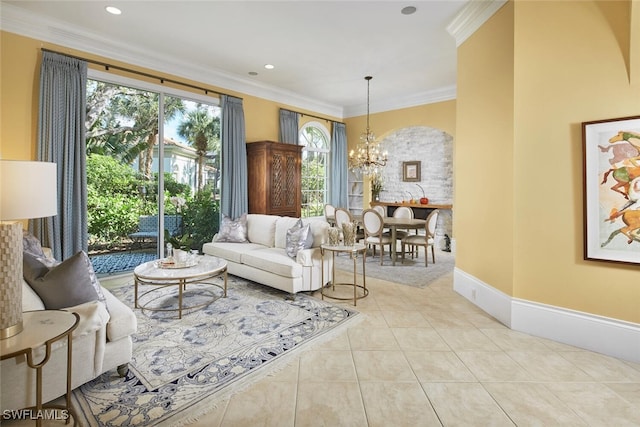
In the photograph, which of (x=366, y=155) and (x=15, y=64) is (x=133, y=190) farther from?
(x=366, y=155)

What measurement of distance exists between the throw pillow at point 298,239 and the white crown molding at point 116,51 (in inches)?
129

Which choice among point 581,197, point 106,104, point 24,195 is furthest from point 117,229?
point 581,197

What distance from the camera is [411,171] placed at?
830 cm

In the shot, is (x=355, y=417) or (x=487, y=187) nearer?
(x=355, y=417)

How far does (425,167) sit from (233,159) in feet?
15.7

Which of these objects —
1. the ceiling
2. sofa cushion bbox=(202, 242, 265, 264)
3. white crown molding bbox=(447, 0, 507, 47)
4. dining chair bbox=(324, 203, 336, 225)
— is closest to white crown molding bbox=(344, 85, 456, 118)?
the ceiling

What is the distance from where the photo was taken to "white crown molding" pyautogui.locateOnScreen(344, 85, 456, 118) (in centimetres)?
656

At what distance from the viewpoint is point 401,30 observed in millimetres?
4141

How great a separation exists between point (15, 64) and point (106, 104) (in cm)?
99

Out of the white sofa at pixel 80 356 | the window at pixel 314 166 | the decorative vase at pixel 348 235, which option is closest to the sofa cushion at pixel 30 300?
the white sofa at pixel 80 356

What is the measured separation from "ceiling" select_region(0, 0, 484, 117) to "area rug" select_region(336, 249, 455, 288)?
3.36 meters

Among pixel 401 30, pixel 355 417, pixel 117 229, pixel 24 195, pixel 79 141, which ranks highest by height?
pixel 401 30

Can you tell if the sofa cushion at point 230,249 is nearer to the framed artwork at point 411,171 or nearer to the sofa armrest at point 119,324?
the sofa armrest at point 119,324

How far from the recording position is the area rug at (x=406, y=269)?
15.8 feet
